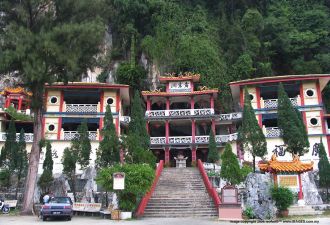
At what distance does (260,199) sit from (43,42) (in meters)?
13.9

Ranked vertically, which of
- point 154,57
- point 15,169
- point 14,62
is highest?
point 154,57

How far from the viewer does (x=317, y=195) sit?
24.4 m

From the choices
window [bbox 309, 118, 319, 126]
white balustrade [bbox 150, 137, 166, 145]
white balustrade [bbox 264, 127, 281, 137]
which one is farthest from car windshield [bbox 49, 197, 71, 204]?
window [bbox 309, 118, 319, 126]

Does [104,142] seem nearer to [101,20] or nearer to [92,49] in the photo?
[92,49]

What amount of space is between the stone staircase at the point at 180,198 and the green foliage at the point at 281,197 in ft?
10.5

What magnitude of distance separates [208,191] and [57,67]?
11770 mm

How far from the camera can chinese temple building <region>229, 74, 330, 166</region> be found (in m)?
33.0

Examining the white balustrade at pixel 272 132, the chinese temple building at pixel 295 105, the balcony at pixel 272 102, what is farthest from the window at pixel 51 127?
the white balustrade at pixel 272 132

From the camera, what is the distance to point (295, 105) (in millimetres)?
34062

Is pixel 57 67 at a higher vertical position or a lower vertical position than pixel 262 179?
higher

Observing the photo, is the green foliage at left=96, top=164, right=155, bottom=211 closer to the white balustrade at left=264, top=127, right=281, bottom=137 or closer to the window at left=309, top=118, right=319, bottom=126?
the white balustrade at left=264, top=127, right=281, bottom=137

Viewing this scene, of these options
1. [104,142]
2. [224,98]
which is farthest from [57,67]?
[224,98]

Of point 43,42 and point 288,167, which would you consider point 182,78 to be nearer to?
point 288,167

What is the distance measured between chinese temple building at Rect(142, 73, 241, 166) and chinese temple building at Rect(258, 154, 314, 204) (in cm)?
1383
